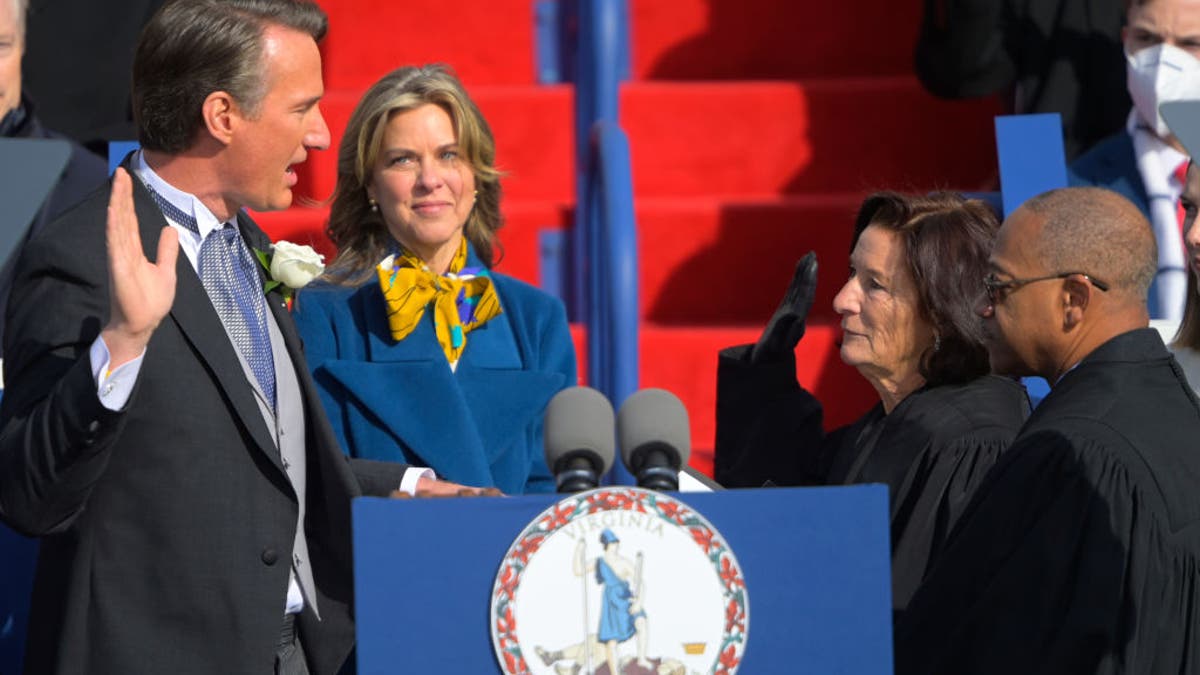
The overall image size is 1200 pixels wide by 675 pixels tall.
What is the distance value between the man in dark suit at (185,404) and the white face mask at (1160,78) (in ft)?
8.53

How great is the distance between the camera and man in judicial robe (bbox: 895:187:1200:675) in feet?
9.23

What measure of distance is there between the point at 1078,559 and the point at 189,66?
1.60 meters

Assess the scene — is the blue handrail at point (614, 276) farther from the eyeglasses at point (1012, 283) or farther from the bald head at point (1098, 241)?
the bald head at point (1098, 241)

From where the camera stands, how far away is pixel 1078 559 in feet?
9.32

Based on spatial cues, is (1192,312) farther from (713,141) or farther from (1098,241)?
(713,141)

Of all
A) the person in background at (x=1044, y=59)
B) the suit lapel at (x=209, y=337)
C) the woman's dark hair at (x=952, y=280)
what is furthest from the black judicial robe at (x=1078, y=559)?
the person in background at (x=1044, y=59)

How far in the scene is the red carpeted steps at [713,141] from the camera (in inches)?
221

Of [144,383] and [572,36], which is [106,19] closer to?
[572,36]

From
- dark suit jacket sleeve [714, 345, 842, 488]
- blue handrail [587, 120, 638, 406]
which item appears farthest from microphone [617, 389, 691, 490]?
blue handrail [587, 120, 638, 406]

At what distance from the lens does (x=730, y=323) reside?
5719 mm

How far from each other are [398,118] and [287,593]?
59.4 inches

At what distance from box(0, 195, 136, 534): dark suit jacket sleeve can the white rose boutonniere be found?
0.37 m

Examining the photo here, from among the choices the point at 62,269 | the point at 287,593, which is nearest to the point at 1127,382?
the point at 287,593

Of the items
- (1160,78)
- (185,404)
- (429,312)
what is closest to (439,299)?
(429,312)
